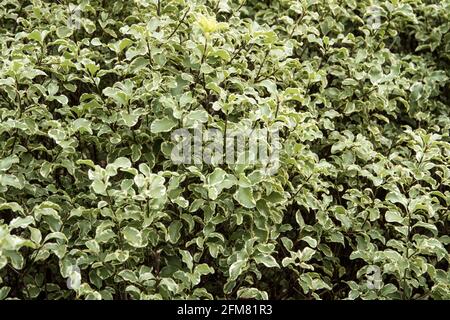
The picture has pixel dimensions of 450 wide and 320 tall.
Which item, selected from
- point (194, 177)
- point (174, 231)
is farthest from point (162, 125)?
point (174, 231)

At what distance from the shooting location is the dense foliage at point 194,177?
7.34 ft

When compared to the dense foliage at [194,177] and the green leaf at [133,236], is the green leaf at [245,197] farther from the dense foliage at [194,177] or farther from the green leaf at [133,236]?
the green leaf at [133,236]

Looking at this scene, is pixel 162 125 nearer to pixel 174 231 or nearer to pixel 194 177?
pixel 194 177

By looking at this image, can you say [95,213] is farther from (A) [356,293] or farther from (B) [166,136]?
(A) [356,293]

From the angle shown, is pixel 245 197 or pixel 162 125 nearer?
pixel 245 197

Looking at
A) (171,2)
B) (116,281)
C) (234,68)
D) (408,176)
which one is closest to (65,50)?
(171,2)

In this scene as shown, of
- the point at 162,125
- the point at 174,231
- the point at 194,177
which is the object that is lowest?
the point at 174,231

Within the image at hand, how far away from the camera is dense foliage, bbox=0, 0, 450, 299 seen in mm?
2236

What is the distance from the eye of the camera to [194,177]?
7.89 ft

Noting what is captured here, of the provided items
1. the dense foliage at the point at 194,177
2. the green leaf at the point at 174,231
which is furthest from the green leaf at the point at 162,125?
the green leaf at the point at 174,231

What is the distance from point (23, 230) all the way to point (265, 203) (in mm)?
923

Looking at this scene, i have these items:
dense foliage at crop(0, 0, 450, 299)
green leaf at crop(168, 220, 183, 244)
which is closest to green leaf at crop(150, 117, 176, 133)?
dense foliage at crop(0, 0, 450, 299)

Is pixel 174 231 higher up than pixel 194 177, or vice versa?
pixel 194 177
